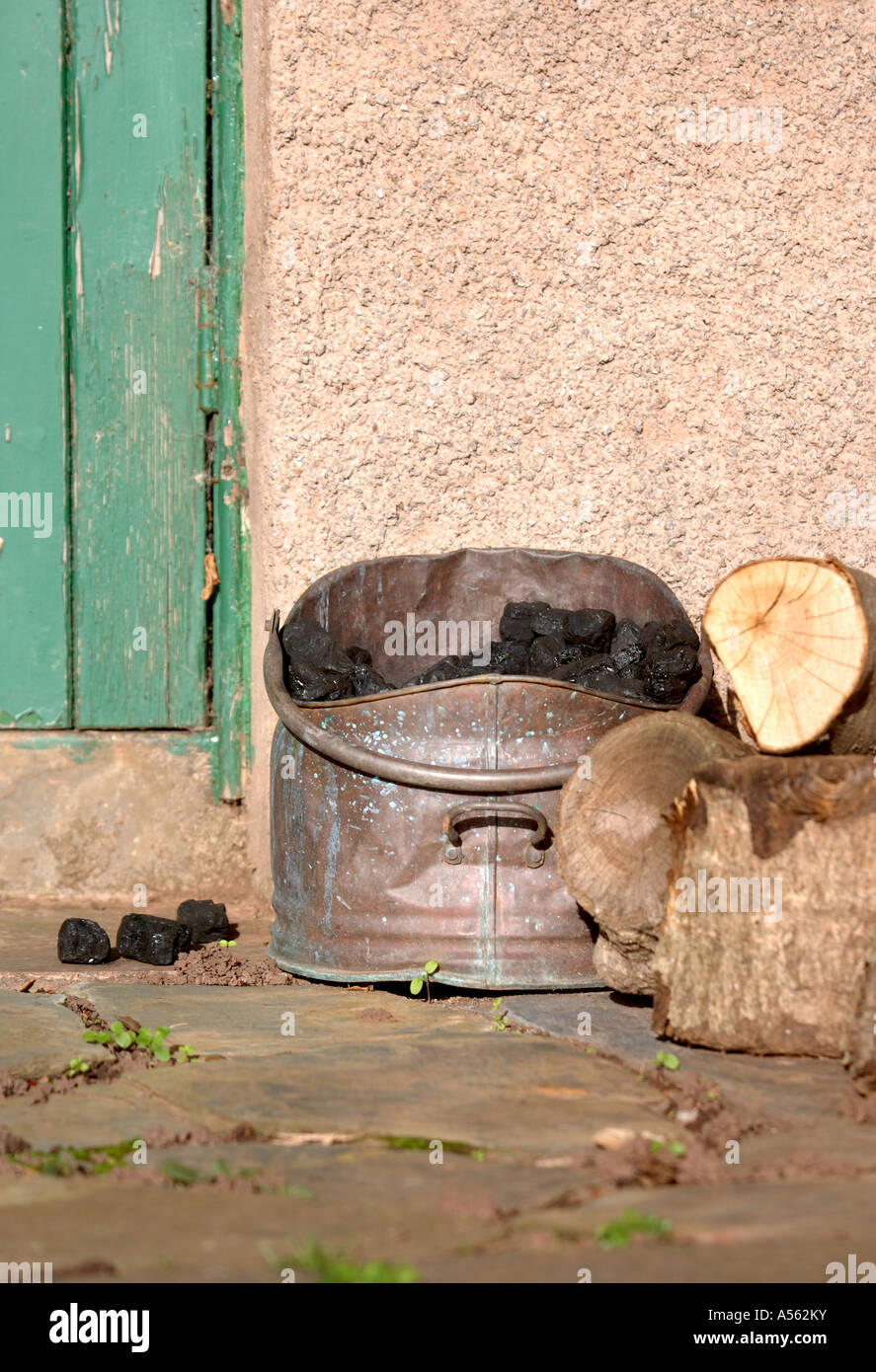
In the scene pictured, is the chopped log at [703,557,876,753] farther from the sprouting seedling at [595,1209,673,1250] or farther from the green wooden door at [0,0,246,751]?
the green wooden door at [0,0,246,751]

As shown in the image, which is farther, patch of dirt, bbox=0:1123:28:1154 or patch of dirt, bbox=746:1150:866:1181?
patch of dirt, bbox=0:1123:28:1154

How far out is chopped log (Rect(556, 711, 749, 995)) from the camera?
8.15 feet

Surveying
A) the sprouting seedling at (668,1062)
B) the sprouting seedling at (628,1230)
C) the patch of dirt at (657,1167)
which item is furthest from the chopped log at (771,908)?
the sprouting seedling at (628,1230)

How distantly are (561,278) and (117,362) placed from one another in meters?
1.20

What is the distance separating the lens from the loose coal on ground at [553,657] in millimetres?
2842

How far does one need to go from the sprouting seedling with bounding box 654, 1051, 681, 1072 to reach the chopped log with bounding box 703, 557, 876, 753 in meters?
0.61

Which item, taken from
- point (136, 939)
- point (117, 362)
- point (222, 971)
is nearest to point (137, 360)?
point (117, 362)

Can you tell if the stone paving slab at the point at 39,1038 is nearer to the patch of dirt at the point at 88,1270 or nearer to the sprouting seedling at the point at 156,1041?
the sprouting seedling at the point at 156,1041

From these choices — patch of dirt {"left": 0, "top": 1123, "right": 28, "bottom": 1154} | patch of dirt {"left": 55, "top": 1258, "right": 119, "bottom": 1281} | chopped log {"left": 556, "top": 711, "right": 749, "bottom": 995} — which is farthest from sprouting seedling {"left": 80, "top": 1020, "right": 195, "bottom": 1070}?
patch of dirt {"left": 55, "top": 1258, "right": 119, "bottom": 1281}

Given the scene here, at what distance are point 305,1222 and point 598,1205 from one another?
1.16 feet

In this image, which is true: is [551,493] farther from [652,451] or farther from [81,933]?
[81,933]

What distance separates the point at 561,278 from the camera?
131 inches
